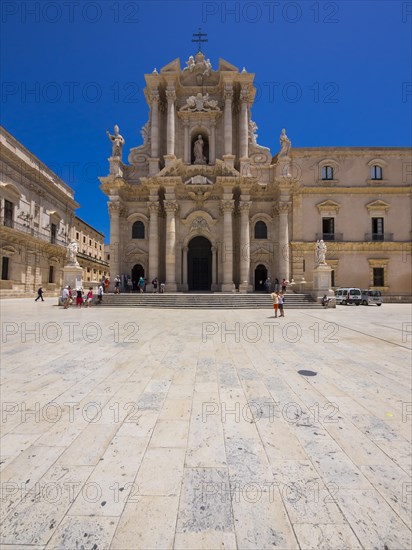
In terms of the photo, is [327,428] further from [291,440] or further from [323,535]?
[323,535]

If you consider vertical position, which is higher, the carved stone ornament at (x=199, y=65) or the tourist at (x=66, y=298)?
the carved stone ornament at (x=199, y=65)

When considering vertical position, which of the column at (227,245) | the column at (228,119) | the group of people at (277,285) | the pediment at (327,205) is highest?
the column at (228,119)

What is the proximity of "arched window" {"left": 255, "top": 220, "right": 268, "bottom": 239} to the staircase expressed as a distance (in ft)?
26.9

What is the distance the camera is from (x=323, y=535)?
5.62ft

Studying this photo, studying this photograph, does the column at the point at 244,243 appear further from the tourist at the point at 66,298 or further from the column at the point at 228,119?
the tourist at the point at 66,298

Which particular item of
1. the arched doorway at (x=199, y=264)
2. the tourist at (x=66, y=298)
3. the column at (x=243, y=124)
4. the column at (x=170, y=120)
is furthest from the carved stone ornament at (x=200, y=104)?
the tourist at (x=66, y=298)

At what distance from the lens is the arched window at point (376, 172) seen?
2678 centimetres

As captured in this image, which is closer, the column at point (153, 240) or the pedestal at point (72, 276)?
the pedestal at point (72, 276)

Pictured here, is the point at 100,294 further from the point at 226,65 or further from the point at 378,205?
the point at 378,205

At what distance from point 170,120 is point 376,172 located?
21437 millimetres

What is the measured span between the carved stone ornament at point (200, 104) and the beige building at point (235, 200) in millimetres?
98

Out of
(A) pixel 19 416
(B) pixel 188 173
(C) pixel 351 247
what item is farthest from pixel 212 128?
(A) pixel 19 416

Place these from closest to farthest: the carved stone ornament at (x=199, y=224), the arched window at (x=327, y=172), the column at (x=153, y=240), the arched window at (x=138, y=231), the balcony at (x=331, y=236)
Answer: the column at (x=153, y=240), the carved stone ornament at (x=199, y=224), the arched window at (x=138, y=231), the balcony at (x=331, y=236), the arched window at (x=327, y=172)

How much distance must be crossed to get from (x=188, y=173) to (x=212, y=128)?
5617 millimetres
